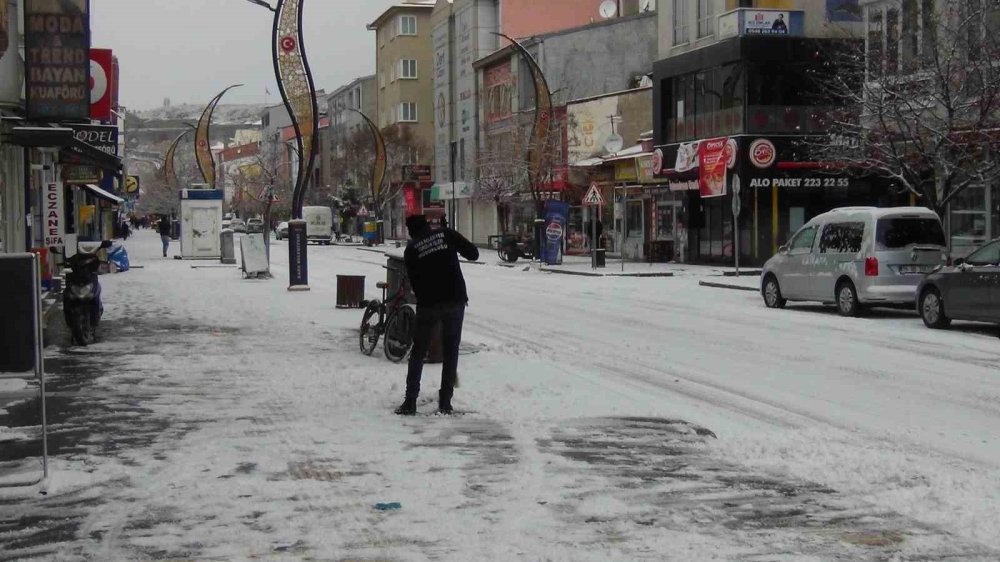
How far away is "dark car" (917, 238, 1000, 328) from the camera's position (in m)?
17.4

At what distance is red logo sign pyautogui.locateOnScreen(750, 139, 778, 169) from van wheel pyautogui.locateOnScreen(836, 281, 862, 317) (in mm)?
18336

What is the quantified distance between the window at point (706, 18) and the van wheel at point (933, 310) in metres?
24.8

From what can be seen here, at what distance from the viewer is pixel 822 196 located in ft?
134

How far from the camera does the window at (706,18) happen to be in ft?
139

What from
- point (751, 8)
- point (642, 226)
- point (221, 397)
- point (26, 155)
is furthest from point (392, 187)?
point (221, 397)

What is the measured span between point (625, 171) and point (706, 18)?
320 inches

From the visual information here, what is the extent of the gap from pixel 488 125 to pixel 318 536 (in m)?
64.0

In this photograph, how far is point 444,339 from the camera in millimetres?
10422

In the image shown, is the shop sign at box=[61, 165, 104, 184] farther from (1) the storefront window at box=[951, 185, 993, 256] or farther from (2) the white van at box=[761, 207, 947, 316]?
(1) the storefront window at box=[951, 185, 993, 256]

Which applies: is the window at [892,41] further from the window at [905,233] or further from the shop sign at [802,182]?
the shop sign at [802,182]

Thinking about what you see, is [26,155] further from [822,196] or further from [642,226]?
[642,226]

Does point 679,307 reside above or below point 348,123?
below

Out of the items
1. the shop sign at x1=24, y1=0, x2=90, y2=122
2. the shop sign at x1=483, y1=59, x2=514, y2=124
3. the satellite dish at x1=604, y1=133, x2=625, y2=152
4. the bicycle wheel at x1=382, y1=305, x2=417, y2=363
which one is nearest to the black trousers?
the bicycle wheel at x1=382, y1=305, x2=417, y2=363

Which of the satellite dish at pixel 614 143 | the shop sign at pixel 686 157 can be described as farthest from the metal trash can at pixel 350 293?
the satellite dish at pixel 614 143
